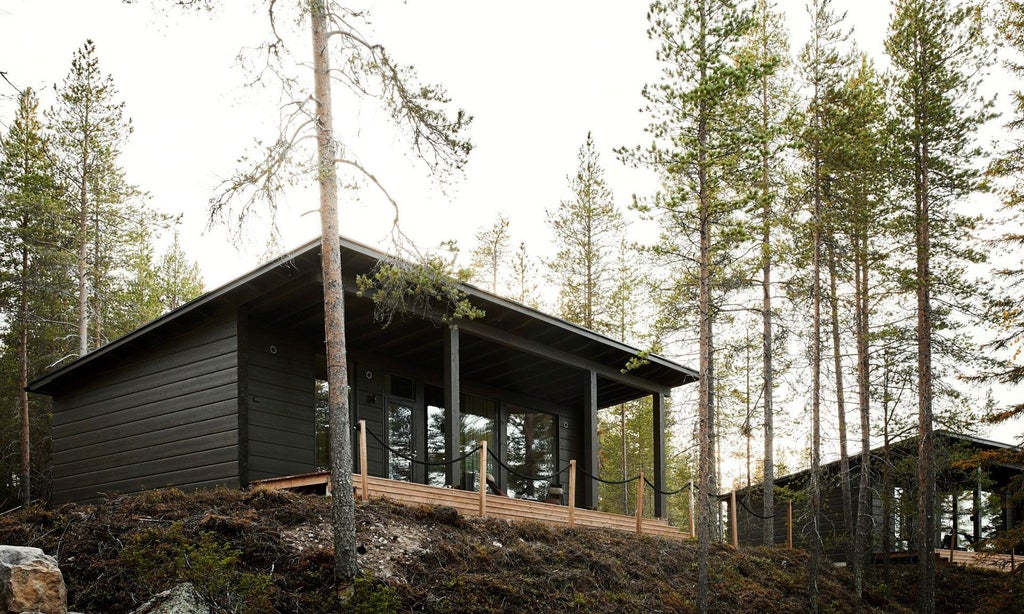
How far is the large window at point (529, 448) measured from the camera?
17094mm

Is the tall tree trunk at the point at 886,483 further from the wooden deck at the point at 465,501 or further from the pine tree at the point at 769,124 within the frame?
the wooden deck at the point at 465,501

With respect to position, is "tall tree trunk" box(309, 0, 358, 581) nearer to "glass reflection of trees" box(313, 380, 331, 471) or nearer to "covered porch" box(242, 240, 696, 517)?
"covered porch" box(242, 240, 696, 517)

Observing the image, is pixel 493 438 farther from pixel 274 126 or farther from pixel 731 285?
pixel 274 126

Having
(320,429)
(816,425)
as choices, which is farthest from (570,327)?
(816,425)

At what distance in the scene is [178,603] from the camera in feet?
22.5

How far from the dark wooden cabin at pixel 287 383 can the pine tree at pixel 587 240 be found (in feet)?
31.8

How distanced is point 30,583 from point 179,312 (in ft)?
19.2

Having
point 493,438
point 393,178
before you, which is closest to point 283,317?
point 393,178

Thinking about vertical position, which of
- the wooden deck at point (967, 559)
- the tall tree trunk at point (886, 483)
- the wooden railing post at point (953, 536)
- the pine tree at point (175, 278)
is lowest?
the wooden deck at point (967, 559)

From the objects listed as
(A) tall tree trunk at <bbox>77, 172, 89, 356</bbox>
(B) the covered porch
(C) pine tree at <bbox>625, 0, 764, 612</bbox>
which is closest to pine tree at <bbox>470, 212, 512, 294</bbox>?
(B) the covered porch

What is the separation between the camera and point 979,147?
1678cm

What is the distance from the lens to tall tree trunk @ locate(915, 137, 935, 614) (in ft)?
49.6

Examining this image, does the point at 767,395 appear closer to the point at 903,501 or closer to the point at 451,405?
the point at 903,501

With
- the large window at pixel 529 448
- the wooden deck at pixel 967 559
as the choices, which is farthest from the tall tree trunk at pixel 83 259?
the wooden deck at pixel 967 559
